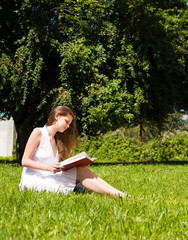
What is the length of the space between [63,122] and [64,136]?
0.30 meters

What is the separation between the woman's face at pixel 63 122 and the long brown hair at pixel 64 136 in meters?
0.05

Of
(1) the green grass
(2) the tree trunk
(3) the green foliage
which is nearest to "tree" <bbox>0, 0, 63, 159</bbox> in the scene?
(2) the tree trunk

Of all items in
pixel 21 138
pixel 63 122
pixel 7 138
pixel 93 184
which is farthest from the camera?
pixel 7 138

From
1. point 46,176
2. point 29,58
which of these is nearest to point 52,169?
point 46,176

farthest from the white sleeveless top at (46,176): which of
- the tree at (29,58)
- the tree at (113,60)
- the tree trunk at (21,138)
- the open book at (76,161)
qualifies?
the tree trunk at (21,138)

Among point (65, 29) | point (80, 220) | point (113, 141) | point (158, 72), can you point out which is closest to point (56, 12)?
point (65, 29)

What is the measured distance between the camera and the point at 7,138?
67.9ft

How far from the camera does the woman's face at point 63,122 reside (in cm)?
420

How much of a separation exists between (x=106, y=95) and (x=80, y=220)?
27.9ft

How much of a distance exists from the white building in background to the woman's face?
17031mm

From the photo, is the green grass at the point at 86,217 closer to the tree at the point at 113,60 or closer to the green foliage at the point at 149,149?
the tree at the point at 113,60

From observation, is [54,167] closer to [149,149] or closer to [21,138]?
[21,138]

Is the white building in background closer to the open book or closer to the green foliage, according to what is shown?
the green foliage

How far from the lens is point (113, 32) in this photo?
11.7 m
